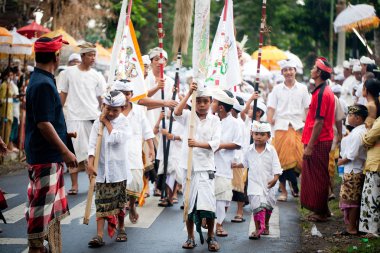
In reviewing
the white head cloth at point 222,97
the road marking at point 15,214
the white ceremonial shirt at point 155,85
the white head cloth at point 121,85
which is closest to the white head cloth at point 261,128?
the white head cloth at point 222,97

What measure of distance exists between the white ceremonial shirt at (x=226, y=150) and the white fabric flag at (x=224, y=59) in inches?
22.9

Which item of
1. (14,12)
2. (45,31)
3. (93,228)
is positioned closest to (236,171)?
(93,228)

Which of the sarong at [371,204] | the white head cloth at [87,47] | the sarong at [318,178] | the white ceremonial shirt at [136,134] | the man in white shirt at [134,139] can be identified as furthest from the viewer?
the white head cloth at [87,47]

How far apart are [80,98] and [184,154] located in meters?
3.88

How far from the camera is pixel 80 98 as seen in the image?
469 inches

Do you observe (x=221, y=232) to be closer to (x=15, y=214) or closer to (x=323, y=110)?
(x=323, y=110)

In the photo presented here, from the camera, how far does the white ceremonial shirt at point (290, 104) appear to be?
1220 cm

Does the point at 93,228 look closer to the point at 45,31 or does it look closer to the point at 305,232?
the point at 305,232

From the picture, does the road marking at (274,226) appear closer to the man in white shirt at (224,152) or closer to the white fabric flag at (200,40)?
the man in white shirt at (224,152)

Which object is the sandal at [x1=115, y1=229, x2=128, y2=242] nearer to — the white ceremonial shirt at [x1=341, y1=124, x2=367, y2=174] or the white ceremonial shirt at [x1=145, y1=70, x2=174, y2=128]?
the white ceremonial shirt at [x1=341, y1=124, x2=367, y2=174]

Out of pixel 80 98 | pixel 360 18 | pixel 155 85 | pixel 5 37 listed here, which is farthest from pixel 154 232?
pixel 360 18

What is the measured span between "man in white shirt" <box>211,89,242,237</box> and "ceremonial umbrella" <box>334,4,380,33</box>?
630 cm

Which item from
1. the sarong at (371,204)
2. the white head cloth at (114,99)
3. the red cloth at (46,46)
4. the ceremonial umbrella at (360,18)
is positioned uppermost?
the ceremonial umbrella at (360,18)

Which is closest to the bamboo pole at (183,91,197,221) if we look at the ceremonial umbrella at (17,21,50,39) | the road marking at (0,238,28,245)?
the road marking at (0,238,28,245)
